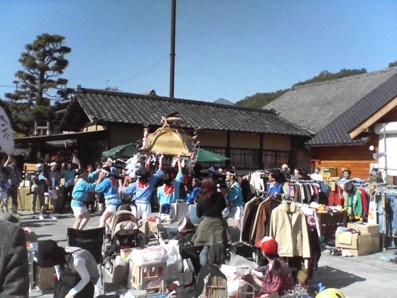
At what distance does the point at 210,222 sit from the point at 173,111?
1125 cm

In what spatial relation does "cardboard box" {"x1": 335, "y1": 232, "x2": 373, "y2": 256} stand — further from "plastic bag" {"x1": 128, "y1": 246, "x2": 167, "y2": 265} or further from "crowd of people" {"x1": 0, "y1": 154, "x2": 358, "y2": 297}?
"plastic bag" {"x1": 128, "y1": 246, "x2": 167, "y2": 265}

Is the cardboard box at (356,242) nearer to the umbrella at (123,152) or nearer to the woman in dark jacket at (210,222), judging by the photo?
the woman in dark jacket at (210,222)

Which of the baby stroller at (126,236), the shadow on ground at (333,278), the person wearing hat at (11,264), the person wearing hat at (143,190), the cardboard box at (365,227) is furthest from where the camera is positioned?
the cardboard box at (365,227)

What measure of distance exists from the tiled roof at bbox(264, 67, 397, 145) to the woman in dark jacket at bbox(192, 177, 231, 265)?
10.4 metres

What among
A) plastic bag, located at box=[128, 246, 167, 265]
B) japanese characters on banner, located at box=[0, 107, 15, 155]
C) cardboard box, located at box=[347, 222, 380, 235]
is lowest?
plastic bag, located at box=[128, 246, 167, 265]

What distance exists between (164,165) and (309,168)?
10888 millimetres

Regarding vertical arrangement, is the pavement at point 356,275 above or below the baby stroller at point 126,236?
below

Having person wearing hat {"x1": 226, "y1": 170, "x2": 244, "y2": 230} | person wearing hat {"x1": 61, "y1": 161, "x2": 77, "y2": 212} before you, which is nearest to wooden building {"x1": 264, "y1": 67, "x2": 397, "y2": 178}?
person wearing hat {"x1": 226, "y1": 170, "x2": 244, "y2": 230}

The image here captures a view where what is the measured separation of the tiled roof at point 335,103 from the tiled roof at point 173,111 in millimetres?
1839

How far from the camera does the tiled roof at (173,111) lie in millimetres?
14617

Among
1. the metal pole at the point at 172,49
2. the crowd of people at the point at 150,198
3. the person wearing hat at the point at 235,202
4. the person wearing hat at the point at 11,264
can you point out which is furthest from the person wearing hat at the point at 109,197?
the metal pole at the point at 172,49

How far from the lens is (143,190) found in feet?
27.2

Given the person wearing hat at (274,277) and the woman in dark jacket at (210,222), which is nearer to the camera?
the person wearing hat at (274,277)

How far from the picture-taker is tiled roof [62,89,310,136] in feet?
48.0
